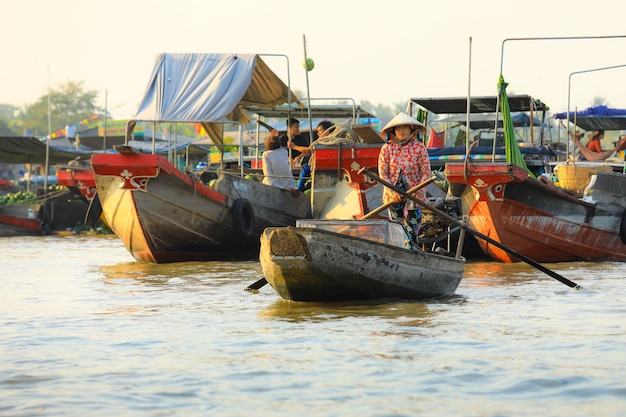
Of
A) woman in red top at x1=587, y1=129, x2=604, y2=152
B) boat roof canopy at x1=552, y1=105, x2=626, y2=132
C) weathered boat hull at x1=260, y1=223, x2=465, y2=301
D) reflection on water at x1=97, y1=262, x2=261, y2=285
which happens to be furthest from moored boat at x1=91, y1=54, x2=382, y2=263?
boat roof canopy at x1=552, y1=105, x2=626, y2=132

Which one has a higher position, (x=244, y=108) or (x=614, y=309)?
(x=244, y=108)

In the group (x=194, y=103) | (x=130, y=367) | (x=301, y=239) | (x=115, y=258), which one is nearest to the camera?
(x=130, y=367)

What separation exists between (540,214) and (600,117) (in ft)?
21.1

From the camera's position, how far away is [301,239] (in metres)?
7.15

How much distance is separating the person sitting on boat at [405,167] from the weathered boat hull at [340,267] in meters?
0.62

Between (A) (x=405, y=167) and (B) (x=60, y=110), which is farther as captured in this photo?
(B) (x=60, y=110)

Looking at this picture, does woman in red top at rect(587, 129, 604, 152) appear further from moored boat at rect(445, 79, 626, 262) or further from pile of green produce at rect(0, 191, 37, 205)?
pile of green produce at rect(0, 191, 37, 205)

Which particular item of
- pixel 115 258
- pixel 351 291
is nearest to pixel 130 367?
pixel 351 291

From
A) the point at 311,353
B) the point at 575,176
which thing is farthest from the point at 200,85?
the point at 311,353

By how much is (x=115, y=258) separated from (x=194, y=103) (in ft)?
9.69

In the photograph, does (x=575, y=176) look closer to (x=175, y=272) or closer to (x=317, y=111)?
(x=317, y=111)

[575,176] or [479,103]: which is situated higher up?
[479,103]

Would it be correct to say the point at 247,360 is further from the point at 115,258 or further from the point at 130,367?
the point at 115,258

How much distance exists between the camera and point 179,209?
1232 centimetres
